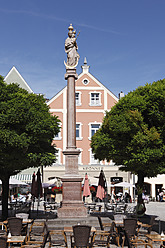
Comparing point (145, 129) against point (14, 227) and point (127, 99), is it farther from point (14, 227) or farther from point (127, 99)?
point (14, 227)

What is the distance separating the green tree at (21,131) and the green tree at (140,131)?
11.3 feet

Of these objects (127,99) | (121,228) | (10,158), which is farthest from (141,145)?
(10,158)

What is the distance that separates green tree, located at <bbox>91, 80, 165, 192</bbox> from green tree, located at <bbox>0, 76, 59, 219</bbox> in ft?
11.3

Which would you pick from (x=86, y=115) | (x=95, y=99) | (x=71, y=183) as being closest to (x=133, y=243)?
(x=71, y=183)

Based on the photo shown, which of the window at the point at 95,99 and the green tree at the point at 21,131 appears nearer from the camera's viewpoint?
the green tree at the point at 21,131

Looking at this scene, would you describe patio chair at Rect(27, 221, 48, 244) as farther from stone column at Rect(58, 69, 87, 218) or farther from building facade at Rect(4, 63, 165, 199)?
building facade at Rect(4, 63, 165, 199)

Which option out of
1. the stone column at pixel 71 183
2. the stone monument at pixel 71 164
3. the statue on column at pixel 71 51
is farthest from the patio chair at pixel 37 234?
the statue on column at pixel 71 51

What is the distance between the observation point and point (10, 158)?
14.4 m

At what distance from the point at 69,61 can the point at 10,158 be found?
703 centimetres

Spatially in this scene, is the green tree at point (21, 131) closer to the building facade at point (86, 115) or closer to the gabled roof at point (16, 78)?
the building facade at point (86, 115)

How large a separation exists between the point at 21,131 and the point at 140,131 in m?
5.58

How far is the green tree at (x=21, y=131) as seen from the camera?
13.9 metres

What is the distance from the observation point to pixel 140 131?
15602 mm

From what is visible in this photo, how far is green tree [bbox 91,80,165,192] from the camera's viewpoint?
1497 centimetres
